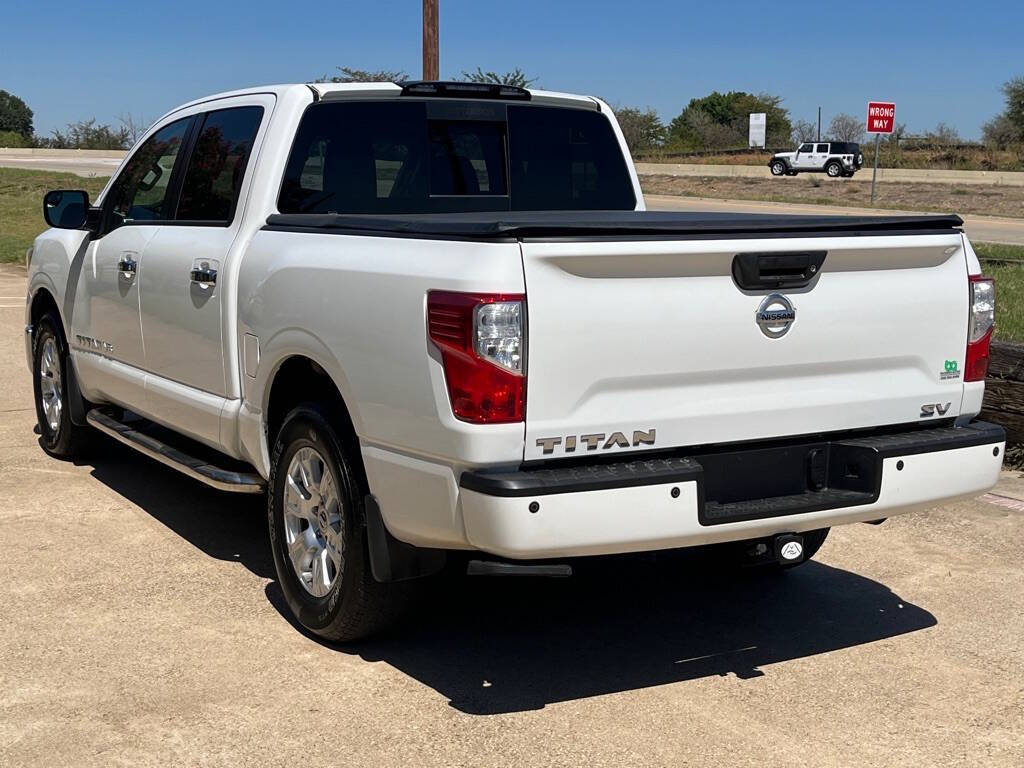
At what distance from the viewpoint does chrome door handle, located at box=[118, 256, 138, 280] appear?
6.21 metres

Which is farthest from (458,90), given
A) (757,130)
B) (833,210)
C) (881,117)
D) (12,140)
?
(12,140)

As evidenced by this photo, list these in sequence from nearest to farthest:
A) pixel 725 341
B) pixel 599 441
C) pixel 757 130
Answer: pixel 599 441
pixel 725 341
pixel 757 130

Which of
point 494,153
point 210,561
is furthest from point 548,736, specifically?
point 494,153

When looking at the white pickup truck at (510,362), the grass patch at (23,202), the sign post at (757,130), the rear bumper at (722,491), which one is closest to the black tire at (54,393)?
the white pickup truck at (510,362)

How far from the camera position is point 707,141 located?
7688 centimetres

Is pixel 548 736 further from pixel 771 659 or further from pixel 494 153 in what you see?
pixel 494 153

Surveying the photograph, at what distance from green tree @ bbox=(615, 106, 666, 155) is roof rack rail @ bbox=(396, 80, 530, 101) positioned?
61.9m

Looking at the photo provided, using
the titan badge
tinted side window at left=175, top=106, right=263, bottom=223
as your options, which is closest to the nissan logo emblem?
the titan badge

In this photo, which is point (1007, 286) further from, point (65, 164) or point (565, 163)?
point (65, 164)

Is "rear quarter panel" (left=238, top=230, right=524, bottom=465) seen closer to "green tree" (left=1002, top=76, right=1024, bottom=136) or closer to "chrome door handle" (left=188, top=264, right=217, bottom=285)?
"chrome door handle" (left=188, top=264, right=217, bottom=285)

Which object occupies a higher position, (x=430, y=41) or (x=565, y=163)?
(x=430, y=41)

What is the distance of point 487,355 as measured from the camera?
3.84m

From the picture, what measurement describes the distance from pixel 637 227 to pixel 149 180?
132 inches

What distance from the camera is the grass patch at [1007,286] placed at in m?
9.56
